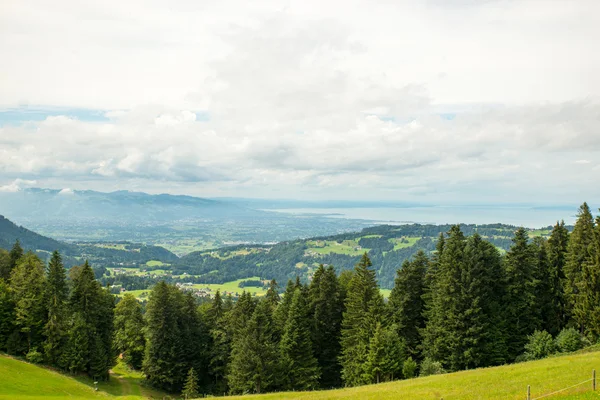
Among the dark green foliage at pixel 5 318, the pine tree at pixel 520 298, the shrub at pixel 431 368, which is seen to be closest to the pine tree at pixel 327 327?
the shrub at pixel 431 368

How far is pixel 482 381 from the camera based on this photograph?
2966cm

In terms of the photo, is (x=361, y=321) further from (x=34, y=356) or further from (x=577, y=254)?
(x=34, y=356)

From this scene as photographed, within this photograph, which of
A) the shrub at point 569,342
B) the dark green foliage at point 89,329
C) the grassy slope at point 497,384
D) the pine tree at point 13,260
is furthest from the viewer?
the pine tree at point 13,260

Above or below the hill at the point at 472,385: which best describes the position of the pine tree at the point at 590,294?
above

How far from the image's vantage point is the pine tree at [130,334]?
69312mm

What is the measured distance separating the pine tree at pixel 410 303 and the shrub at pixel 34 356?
151ft

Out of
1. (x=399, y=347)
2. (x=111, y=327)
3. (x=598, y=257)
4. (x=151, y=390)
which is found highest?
(x=598, y=257)

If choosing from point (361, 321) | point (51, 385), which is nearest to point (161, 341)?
point (51, 385)

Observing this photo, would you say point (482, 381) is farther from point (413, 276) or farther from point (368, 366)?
point (413, 276)

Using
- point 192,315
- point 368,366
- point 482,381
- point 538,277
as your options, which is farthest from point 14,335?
point 538,277

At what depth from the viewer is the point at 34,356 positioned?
51.1 metres

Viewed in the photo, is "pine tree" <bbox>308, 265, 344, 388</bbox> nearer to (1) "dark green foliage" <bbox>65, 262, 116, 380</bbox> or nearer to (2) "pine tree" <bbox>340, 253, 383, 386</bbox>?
(2) "pine tree" <bbox>340, 253, 383, 386</bbox>

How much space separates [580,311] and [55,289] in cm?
6453

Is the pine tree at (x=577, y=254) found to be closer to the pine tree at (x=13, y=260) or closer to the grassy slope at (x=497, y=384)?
the grassy slope at (x=497, y=384)
